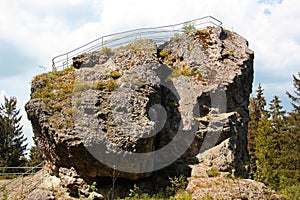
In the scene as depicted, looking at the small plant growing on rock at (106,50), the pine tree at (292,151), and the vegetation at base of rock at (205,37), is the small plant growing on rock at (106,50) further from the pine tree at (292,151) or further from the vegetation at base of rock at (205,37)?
the pine tree at (292,151)

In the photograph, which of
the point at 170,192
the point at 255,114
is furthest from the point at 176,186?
the point at 255,114

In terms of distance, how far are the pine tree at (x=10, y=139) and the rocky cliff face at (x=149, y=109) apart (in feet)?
61.5

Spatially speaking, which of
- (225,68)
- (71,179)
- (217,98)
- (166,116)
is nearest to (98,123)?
(71,179)

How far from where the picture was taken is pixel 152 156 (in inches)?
532

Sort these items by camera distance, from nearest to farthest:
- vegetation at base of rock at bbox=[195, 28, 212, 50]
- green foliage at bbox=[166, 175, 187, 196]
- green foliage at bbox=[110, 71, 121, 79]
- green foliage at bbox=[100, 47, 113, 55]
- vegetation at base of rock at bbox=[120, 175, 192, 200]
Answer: vegetation at base of rock at bbox=[120, 175, 192, 200] → green foliage at bbox=[166, 175, 187, 196] → green foliage at bbox=[110, 71, 121, 79] → green foliage at bbox=[100, 47, 113, 55] → vegetation at base of rock at bbox=[195, 28, 212, 50]

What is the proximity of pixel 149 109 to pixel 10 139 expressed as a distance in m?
24.2

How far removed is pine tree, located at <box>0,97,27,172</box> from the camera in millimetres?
31516

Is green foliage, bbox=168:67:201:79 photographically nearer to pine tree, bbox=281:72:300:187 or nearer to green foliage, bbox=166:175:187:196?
green foliage, bbox=166:175:187:196

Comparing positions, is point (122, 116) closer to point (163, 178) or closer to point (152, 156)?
point (152, 156)

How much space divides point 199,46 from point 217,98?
294cm

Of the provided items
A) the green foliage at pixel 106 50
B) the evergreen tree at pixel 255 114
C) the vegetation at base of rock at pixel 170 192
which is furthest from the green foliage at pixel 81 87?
the evergreen tree at pixel 255 114

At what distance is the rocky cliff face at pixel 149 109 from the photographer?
12.7m

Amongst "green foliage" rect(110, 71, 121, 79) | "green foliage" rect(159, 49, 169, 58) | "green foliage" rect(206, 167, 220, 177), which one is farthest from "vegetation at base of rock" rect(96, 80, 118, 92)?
"green foliage" rect(206, 167, 220, 177)

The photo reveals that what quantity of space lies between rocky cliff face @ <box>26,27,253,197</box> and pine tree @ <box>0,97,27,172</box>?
61.5 ft
